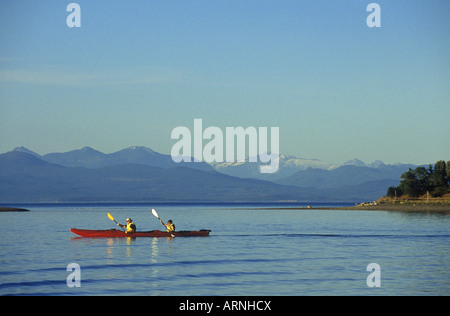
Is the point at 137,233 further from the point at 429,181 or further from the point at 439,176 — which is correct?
the point at 429,181

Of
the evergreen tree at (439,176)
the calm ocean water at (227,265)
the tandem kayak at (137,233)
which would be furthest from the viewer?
the evergreen tree at (439,176)

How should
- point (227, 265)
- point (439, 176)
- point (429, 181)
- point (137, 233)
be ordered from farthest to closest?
point (429, 181)
point (439, 176)
point (137, 233)
point (227, 265)

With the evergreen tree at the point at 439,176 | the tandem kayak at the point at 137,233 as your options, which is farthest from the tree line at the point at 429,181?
the tandem kayak at the point at 137,233

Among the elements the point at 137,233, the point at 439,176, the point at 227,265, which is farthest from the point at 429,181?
the point at 227,265

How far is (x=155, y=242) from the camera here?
2970 inches

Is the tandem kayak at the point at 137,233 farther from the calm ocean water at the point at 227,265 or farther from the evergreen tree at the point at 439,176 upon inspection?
the evergreen tree at the point at 439,176

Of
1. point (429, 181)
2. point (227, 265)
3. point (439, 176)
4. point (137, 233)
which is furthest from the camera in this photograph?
point (429, 181)

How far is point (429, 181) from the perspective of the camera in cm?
19000

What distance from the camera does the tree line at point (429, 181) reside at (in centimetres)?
18512

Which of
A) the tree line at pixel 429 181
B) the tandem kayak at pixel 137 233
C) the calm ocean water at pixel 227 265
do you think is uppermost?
the tree line at pixel 429 181

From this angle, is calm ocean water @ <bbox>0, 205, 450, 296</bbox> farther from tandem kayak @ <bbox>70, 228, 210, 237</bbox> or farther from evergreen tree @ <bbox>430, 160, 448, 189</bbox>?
evergreen tree @ <bbox>430, 160, 448, 189</bbox>
